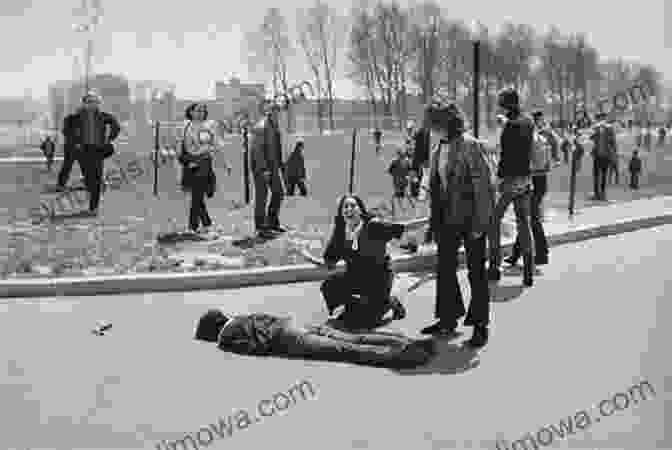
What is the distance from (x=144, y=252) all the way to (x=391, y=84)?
68.6 metres

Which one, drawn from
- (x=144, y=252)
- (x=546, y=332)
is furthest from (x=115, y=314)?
(x=546, y=332)

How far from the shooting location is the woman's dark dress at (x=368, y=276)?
6355mm

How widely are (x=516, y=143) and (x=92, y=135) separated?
733cm

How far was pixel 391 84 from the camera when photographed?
7625 centimetres

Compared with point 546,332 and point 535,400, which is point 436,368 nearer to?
point 535,400

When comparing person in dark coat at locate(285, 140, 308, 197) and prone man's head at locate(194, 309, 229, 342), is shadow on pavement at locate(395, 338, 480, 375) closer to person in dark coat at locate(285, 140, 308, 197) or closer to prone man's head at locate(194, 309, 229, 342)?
prone man's head at locate(194, 309, 229, 342)

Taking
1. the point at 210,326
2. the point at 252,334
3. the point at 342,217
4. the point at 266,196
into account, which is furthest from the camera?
the point at 266,196

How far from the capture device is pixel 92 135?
492 inches

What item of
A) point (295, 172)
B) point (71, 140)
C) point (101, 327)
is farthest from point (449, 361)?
point (295, 172)

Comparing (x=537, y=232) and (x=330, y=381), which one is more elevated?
(x=537, y=232)

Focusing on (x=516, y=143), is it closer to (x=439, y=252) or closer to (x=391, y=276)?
(x=391, y=276)

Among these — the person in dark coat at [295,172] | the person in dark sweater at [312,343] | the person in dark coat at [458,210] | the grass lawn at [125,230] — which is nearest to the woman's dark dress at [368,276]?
the person in dark coat at [458,210]

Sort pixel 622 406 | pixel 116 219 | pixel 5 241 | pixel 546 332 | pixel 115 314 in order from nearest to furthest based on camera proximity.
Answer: pixel 622 406 < pixel 546 332 < pixel 115 314 < pixel 5 241 < pixel 116 219

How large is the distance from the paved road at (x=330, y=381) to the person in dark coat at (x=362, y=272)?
0.27 metres
